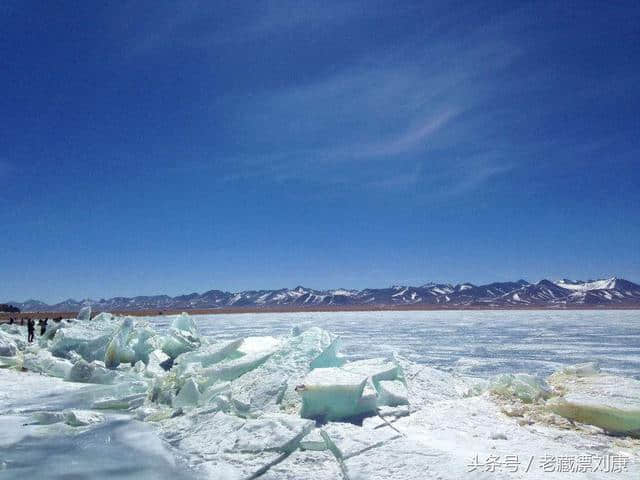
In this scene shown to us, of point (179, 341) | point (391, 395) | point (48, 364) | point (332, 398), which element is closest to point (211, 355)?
point (179, 341)

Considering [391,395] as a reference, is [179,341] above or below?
above

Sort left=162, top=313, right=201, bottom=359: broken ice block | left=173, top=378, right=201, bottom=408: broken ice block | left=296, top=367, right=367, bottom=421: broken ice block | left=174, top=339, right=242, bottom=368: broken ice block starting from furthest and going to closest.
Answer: left=162, top=313, right=201, bottom=359: broken ice block → left=174, top=339, right=242, bottom=368: broken ice block → left=173, top=378, right=201, bottom=408: broken ice block → left=296, top=367, right=367, bottom=421: broken ice block

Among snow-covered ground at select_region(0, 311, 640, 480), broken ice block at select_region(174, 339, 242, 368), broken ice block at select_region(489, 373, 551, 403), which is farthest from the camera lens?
broken ice block at select_region(174, 339, 242, 368)

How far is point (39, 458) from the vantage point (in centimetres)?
412

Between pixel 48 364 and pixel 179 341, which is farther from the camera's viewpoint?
pixel 179 341

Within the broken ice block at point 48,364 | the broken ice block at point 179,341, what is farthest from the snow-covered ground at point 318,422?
the broken ice block at point 179,341

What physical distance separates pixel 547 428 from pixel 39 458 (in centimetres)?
461

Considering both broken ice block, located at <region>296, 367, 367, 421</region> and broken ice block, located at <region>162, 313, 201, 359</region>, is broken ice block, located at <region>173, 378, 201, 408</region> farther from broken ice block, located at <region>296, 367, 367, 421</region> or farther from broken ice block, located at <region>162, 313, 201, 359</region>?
broken ice block, located at <region>162, 313, 201, 359</region>

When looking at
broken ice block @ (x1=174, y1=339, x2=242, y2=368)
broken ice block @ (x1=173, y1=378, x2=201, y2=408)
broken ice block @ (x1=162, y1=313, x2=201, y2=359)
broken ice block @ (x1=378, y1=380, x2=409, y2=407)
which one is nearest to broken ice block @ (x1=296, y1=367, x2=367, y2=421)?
broken ice block @ (x1=378, y1=380, x2=409, y2=407)

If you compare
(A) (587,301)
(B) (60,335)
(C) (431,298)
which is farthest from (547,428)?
(C) (431,298)

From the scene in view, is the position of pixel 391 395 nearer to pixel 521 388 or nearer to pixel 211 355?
pixel 521 388

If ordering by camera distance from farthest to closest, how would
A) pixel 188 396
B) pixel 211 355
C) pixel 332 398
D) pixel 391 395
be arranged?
pixel 211 355 → pixel 188 396 → pixel 391 395 → pixel 332 398

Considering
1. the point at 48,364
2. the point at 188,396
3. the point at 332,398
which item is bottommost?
the point at 48,364

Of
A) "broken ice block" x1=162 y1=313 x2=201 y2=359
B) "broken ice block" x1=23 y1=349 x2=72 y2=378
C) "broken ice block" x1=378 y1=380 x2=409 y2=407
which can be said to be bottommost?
"broken ice block" x1=23 y1=349 x2=72 y2=378
